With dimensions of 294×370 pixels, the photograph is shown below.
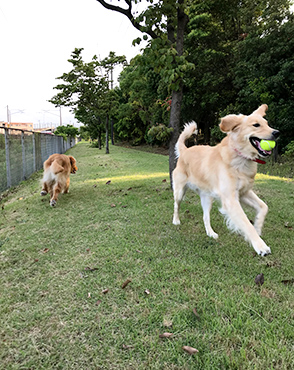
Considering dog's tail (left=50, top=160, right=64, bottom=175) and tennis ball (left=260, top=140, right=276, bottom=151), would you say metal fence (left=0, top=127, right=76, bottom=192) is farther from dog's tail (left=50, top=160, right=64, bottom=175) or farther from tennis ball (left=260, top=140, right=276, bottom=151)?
tennis ball (left=260, top=140, right=276, bottom=151)

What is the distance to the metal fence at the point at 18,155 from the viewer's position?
272 inches

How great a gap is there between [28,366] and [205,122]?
2104cm

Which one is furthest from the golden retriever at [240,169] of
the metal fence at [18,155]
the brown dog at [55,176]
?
the metal fence at [18,155]

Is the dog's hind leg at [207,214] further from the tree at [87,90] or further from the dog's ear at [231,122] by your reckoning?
the tree at [87,90]

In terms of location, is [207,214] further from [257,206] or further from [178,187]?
[257,206]

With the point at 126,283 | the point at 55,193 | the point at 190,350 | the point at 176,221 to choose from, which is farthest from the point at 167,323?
the point at 55,193

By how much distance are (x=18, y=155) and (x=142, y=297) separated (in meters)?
7.73

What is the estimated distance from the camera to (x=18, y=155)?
27.3ft

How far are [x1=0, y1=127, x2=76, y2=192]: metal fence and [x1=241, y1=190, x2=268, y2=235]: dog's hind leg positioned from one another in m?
6.40

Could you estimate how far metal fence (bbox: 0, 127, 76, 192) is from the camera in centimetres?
691

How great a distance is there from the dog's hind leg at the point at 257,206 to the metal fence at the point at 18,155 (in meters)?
6.40

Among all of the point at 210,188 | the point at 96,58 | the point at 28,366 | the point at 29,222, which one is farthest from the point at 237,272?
the point at 96,58

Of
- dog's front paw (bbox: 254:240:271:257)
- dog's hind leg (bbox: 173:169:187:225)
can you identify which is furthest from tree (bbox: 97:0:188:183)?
dog's front paw (bbox: 254:240:271:257)

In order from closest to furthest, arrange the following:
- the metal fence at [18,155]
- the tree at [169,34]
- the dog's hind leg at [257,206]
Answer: the dog's hind leg at [257,206] < the tree at [169,34] < the metal fence at [18,155]
